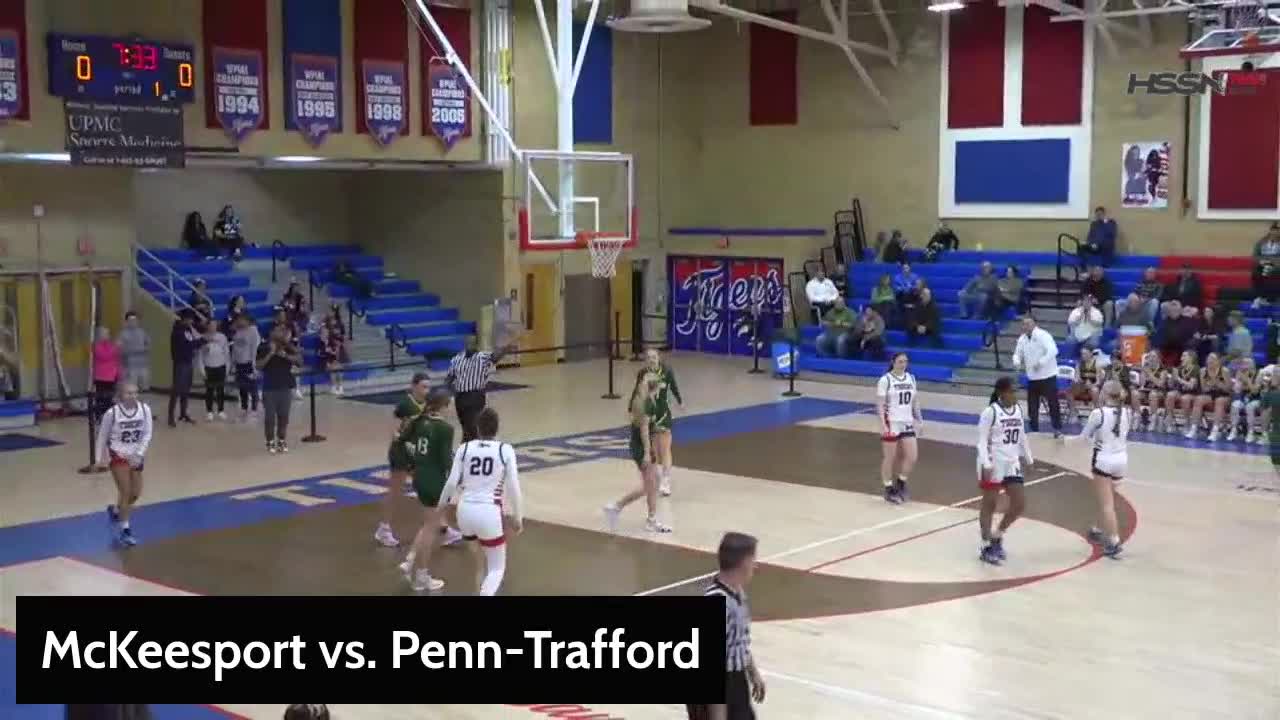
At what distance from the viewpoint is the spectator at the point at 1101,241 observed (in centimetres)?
2816

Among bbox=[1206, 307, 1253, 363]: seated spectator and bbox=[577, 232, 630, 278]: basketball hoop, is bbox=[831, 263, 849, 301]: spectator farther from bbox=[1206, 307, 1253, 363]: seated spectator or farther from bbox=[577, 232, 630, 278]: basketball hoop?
bbox=[1206, 307, 1253, 363]: seated spectator

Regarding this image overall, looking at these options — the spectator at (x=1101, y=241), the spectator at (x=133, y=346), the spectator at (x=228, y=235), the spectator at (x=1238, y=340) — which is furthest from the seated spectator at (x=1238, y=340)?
the spectator at (x=228, y=235)

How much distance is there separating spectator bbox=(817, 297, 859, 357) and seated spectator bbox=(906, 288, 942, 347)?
1.11m

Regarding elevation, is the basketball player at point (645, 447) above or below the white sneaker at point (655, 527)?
above

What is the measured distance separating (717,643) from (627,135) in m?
27.4

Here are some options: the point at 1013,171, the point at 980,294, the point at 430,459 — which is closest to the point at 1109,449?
the point at 430,459

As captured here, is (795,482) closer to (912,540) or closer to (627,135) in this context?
(912,540)

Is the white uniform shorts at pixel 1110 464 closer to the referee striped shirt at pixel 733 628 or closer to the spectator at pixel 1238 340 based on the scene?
the referee striped shirt at pixel 733 628

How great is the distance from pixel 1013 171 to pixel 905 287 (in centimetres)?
333

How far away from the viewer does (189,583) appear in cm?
1334

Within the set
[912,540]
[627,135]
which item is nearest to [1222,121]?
[627,135]

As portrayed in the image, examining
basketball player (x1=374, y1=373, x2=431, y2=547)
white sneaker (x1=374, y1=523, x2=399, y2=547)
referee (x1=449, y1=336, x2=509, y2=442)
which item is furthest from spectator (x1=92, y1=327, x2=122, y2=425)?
basketball player (x1=374, y1=373, x2=431, y2=547)

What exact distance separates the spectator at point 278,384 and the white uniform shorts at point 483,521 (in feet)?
31.4

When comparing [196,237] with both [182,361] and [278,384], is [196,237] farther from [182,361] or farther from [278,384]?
[278,384]
